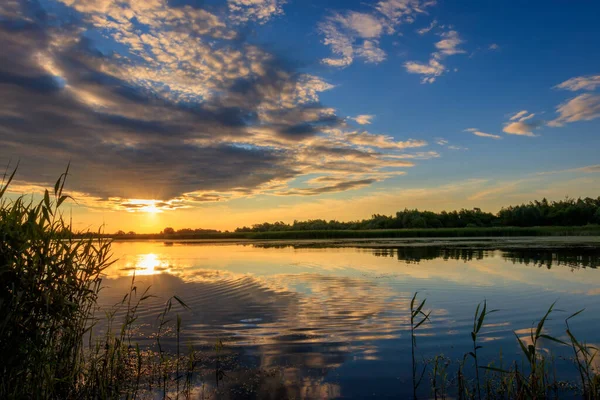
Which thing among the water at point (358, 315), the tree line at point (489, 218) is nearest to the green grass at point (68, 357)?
the water at point (358, 315)

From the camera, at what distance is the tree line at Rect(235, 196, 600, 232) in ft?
292

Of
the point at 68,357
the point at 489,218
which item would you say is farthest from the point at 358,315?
the point at 489,218

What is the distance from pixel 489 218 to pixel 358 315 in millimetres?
108208

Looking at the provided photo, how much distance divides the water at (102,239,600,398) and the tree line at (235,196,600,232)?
82.2 m

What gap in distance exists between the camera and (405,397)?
6031 millimetres

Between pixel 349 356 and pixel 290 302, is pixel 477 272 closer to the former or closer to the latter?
pixel 290 302

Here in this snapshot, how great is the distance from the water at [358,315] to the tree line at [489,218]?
270 feet

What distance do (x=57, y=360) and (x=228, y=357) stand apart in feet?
10.4

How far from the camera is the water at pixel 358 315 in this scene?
23.5 ft

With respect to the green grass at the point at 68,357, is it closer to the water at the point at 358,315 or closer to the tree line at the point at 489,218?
the water at the point at 358,315

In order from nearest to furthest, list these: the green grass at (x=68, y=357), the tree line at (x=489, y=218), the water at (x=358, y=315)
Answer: the green grass at (x=68, y=357) < the water at (x=358, y=315) < the tree line at (x=489, y=218)

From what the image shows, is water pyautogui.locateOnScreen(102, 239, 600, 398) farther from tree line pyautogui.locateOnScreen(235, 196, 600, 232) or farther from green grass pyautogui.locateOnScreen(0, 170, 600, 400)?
tree line pyautogui.locateOnScreen(235, 196, 600, 232)

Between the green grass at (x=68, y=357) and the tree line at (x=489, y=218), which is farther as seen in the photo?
the tree line at (x=489, y=218)

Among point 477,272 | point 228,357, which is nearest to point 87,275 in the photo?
point 228,357
